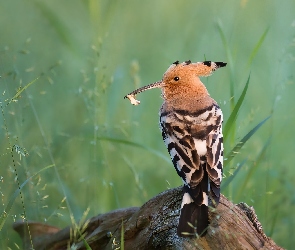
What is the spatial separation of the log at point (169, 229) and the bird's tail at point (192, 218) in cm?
3

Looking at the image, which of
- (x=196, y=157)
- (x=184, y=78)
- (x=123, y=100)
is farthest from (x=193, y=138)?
(x=123, y=100)

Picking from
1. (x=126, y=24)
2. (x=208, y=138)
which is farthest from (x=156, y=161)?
(x=208, y=138)

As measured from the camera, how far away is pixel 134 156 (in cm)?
709

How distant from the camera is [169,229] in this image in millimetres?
4102

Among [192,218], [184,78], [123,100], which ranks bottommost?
[192,218]

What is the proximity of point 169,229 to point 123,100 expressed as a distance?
12.1 ft

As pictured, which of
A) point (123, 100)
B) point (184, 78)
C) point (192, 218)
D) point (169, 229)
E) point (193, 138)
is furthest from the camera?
point (123, 100)

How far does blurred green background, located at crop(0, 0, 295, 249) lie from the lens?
5.64m

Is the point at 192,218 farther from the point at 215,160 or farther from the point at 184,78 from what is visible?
the point at 184,78

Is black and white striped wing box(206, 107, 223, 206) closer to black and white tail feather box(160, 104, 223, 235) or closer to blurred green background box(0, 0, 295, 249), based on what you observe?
Answer: black and white tail feather box(160, 104, 223, 235)

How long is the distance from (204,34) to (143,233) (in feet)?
12.8

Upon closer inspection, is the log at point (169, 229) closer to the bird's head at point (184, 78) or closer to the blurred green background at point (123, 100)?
the blurred green background at point (123, 100)

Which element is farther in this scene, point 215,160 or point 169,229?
point 215,160

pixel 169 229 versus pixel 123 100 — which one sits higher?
pixel 123 100
